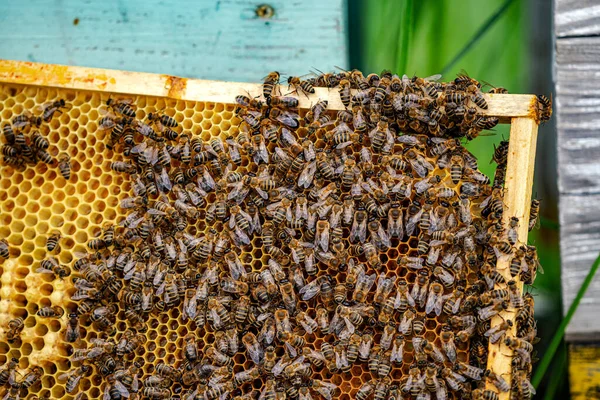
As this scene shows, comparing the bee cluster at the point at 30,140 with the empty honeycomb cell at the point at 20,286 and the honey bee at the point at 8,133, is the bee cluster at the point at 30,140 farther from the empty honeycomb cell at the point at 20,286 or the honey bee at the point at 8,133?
the empty honeycomb cell at the point at 20,286

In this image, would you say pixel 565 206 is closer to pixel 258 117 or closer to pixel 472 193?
pixel 472 193

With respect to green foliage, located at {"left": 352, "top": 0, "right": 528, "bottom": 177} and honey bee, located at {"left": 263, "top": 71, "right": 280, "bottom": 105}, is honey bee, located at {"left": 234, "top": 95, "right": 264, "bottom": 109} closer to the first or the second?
honey bee, located at {"left": 263, "top": 71, "right": 280, "bottom": 105}

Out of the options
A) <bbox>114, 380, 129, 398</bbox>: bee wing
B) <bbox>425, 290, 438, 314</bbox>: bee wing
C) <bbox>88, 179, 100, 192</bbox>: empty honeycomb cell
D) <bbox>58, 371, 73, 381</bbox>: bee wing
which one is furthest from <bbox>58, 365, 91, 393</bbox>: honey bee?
<bbox>425, 290, 438, 314</bbox>: bee wing

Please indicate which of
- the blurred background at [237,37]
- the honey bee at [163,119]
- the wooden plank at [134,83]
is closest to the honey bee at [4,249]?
the wooden plank at [134,83]

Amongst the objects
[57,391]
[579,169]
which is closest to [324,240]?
[57,391]

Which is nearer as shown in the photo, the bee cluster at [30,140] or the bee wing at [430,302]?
the bee wing at [430,302]
